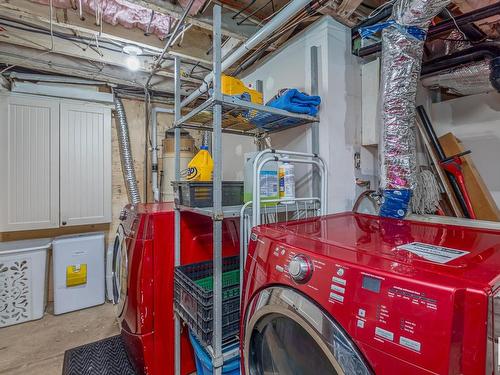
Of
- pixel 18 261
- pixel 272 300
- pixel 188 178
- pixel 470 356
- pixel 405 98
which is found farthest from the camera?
pixel 18 261

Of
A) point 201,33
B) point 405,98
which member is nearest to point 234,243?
point 405,98

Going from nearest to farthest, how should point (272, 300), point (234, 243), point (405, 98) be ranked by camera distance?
point (272, 300)
point (405, 98)
point (234, 243)

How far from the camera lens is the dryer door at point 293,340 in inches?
A: 24.7

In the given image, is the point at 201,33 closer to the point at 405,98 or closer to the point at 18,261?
the point at 405,98

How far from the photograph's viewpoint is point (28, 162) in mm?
2453

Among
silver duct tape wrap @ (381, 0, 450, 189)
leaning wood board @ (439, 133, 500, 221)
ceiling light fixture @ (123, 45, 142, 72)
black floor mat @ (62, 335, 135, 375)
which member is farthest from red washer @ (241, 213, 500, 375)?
ceiling light fixture @ (123, 45, 142, 72)

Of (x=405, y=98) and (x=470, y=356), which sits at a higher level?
(x=405, y=98)

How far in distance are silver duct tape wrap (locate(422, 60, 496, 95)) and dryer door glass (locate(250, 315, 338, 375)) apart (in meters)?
1.74

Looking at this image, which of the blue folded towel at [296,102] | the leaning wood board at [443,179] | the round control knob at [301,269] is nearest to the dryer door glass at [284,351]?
the round control knob at [301,269]

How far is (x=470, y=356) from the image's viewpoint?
47 centimetres

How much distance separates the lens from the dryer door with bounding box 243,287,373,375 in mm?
628

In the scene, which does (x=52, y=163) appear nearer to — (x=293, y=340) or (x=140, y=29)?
(x=140, y=29)

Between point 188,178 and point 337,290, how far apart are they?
115 centimetres

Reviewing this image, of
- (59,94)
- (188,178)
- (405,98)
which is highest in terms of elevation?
(59,94)
